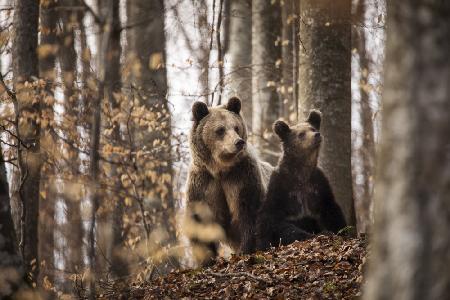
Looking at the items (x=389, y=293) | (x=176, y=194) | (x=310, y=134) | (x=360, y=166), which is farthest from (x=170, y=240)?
(x=360, y=166)

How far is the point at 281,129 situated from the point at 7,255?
436 cm

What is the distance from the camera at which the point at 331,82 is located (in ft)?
28.8

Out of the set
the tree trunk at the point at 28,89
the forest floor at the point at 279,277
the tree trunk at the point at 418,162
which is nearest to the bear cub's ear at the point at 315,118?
the forest floor at the point at 279,277

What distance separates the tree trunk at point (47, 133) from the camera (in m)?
11.0

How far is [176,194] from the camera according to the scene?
15648 millimetres

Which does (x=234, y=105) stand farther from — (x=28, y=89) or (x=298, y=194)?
(x=28, y=89)

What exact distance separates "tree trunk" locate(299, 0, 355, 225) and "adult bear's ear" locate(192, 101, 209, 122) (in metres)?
1.40

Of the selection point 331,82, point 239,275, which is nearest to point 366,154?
point 331,82

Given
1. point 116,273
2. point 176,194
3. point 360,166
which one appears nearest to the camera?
point 116,273

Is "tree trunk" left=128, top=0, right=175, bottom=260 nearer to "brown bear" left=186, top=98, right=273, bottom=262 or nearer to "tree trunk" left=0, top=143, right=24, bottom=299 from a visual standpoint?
"brown bear" left=186, top=98, right=273, bottom=262

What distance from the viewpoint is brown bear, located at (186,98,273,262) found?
26.6 feet

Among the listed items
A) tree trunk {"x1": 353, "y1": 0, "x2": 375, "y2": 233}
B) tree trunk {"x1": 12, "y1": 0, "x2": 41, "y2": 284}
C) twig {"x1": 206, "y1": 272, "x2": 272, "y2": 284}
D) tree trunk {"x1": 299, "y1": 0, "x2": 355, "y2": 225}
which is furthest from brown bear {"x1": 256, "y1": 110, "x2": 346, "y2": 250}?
tree trunk {"x1": 353, "y1": 0, "x2": 375, "y2": 233}

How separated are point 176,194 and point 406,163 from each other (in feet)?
43.2

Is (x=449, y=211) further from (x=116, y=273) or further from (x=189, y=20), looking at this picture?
(x=189, y=20)
